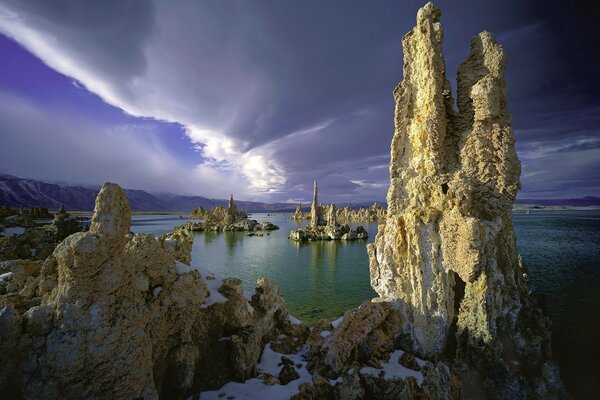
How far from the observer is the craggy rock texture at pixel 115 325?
22.7 feet

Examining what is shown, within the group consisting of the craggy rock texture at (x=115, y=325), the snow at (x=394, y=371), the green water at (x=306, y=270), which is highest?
the craggy rock texture at (x=115, y=325)

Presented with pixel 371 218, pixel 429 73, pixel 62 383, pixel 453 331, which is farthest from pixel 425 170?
pixel 371 218

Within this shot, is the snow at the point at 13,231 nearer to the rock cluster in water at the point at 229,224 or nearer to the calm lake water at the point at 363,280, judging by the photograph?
the calm lake water at the point at 363,280

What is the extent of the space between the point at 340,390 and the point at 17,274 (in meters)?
12.7

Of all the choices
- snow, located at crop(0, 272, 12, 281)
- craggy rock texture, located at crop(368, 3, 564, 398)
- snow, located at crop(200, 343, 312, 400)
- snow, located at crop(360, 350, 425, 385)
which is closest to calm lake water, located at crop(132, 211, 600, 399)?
craggy rock texture, located at crop(368, 3, 564, 398)

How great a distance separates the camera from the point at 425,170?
13922 millimetres

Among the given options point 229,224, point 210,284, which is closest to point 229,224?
point 229,224

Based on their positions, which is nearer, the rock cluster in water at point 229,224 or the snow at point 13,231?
the snow at point 13,231

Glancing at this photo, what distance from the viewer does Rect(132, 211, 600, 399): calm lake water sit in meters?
16.2

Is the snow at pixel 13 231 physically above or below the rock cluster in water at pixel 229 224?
above

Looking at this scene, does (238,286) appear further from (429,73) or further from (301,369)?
(429,73)

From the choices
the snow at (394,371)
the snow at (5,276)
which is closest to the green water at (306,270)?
the snow at (394,371)

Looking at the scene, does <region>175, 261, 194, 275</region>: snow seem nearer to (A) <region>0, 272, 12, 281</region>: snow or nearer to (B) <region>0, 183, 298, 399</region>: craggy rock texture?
(B) <region>0, 183, 298, 399</region>: craggy rock texture

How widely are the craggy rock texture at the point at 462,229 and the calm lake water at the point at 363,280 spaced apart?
17.7 feet
